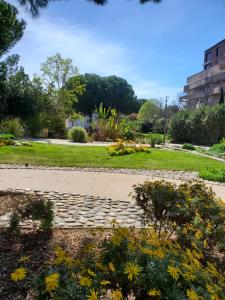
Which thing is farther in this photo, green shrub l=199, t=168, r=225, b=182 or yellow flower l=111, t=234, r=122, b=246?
green shrub l=199, t=168, r=225, b=182

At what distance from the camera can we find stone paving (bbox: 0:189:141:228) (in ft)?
16.0

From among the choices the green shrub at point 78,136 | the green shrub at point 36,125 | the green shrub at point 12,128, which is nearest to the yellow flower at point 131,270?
the green shrub at point 12,128

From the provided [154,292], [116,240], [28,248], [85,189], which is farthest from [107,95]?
[154,292]

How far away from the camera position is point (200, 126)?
968 inches

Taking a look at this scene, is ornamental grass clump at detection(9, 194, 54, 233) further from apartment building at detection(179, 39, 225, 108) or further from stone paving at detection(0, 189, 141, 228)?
apartment building at detection(179, 39, 225, 108)

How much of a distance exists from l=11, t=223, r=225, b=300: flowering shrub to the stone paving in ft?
8.40

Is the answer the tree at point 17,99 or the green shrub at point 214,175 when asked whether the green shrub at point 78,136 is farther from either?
the green shrub at point 214,175

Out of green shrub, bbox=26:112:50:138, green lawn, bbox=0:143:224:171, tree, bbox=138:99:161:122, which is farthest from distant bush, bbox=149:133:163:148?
tree, bbox=138:99:161:122

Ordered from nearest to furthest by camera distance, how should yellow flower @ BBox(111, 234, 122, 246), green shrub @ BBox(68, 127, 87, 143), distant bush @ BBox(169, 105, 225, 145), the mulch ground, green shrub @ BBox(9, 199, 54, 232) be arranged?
yellow flower @ BBox(111, 234, 122, 246) → the mulch ground → green shrub @ BBox(9, 199, 54, 232) → green shrub @ BBox(68, 127, 87, 143) → distant bush @ BBox(169, 105, 225, 145)

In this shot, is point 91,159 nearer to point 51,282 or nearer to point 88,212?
point 88,212

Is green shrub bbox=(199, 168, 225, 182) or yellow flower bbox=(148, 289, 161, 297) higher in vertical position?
yellow flower bbox=(148, 289, 161, 297)

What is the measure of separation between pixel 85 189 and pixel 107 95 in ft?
168

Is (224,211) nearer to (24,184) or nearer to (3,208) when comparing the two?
(3,208)

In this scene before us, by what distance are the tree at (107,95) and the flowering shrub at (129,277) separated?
53.5 meters
